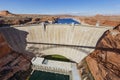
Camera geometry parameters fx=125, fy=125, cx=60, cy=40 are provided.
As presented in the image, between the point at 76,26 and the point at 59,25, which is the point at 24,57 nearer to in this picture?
the point at 59,25

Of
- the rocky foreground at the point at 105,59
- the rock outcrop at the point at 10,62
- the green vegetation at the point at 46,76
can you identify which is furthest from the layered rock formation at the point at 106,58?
the rock outcrop at the point at 10,62

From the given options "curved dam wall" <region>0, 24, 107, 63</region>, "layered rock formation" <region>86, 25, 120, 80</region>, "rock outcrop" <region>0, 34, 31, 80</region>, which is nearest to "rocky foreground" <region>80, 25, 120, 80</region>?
"layered rock formation" <region>86, 25, 120, 80</region>

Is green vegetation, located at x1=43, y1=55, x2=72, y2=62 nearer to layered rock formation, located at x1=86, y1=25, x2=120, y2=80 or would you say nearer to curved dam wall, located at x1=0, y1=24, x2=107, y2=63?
curved dam wall, located at x1=0, y1=24, x2=107, y2=63

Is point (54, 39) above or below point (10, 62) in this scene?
above

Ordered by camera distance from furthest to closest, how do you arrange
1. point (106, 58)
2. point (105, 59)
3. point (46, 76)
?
1. point (106, 58)
2. point (105, 59)
3. point (46, 76)

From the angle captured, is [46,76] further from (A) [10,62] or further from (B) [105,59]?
(B) [105,59]

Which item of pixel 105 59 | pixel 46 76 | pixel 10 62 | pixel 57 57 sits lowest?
pixel 46 76

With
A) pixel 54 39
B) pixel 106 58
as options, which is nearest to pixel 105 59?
pixel 106 58
